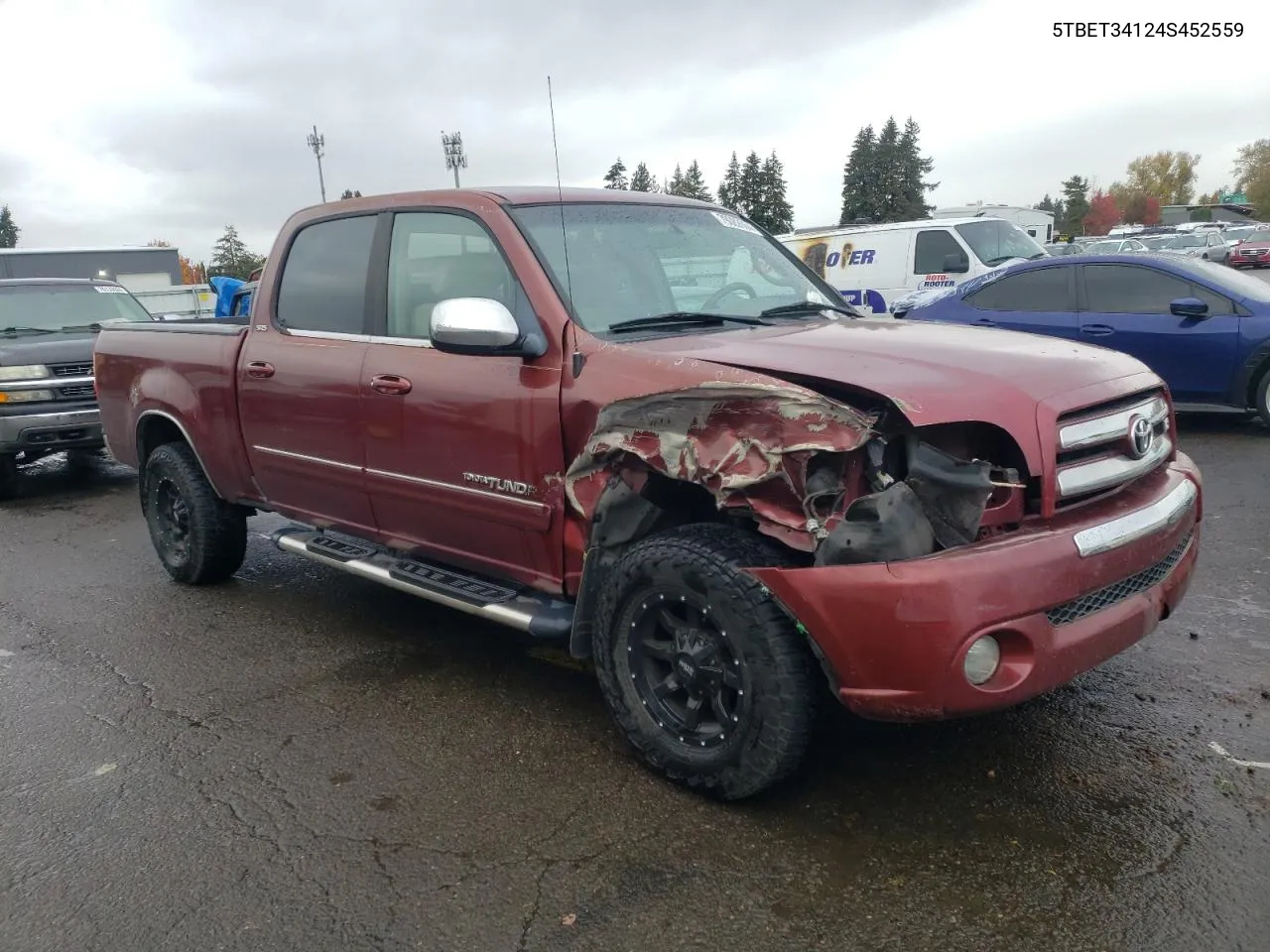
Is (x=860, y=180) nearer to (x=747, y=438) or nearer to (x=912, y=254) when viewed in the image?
(x=912, y=254)

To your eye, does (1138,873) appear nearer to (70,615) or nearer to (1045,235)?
(70,615)

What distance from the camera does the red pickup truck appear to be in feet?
8.68

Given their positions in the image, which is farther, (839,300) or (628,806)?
(839,300)

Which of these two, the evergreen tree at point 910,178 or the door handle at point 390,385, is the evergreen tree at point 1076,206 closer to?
the evergreen tree at point 910,178

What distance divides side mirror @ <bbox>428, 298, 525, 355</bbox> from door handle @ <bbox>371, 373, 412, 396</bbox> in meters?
0.50

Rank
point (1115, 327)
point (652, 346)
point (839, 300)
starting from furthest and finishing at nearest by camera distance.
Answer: point (1115, 327)
point (839, 300)
point (652, 346)

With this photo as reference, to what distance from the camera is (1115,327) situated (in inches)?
326

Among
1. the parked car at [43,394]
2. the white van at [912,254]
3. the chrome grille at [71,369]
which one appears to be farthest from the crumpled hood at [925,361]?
the white van at [912,254]

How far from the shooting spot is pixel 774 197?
54094 millimetres

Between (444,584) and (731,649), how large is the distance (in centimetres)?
144

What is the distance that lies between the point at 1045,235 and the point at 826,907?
2448 cm

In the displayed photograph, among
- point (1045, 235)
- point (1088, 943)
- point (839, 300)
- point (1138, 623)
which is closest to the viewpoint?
point (1088, 943)

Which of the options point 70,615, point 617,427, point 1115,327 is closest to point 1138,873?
point 617,427

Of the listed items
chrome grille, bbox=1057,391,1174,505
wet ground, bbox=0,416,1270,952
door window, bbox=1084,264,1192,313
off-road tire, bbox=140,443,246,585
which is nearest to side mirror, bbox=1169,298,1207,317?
door window, bbox=1084,264,1192,313
